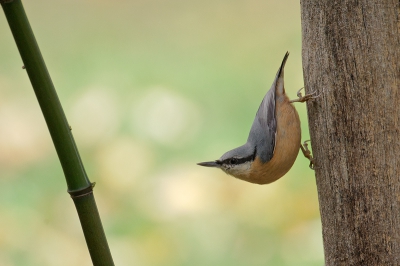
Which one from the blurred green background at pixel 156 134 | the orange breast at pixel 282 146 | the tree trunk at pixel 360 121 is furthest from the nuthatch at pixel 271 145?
the blurred green background at pixel 156 134

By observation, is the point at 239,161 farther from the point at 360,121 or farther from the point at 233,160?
the point at 360,121

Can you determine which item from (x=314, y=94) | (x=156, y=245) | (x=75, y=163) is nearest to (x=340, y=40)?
(x=314, y=94)

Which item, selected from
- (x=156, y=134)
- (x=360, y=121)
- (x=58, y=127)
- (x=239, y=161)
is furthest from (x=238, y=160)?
(x=156, y=134)

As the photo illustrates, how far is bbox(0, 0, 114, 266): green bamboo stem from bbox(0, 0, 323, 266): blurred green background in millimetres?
2612

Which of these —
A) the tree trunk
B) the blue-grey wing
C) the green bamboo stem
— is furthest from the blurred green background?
the green bamboo stem

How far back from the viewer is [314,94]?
2516 millimetres

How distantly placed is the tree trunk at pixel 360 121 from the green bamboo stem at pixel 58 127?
1.12 meters

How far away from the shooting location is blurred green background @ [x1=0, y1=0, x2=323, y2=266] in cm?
439

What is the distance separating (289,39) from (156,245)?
7.83 ft

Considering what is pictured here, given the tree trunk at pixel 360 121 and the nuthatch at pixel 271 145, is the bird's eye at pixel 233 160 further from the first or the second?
the tree trunk at pixel 360 121

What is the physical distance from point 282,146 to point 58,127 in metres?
1.57

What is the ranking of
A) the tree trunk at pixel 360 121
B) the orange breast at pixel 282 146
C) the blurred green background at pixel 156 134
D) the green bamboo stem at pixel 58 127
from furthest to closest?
1. the blurred green background at pixel 156 134
2. the orange breast at pixel 282 146
3. the tree trunk at pixel 360 121
4. the green bamboo stem at pixel 58 127

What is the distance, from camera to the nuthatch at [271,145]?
298 cm

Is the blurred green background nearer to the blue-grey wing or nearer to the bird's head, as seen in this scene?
the bird's head
